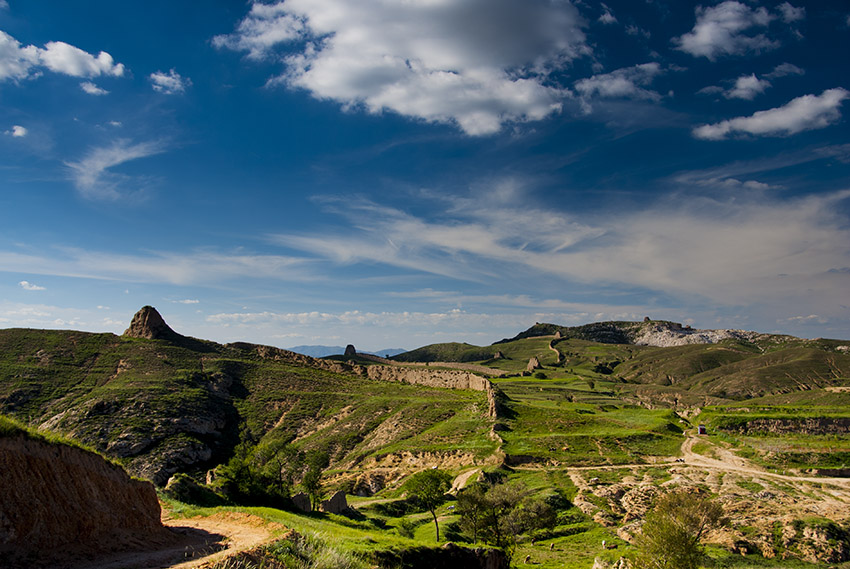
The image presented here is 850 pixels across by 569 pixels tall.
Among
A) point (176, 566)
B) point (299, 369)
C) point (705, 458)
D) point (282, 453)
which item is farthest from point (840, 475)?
point (299, 369)

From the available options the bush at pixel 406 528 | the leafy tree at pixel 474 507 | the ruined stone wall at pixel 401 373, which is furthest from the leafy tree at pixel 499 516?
the ruined stone wall at pixel 401 373

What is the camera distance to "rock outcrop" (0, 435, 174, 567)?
11.0m

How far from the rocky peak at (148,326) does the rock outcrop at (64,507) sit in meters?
100

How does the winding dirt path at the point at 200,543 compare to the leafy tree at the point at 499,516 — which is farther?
the leafy tree at the point at 499,516

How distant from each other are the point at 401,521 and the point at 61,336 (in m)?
94.6

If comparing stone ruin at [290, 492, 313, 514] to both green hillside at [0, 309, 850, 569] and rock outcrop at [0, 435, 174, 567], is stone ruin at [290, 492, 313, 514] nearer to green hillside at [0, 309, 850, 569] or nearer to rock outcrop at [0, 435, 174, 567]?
green hillside at [0, 309, 850, 569]

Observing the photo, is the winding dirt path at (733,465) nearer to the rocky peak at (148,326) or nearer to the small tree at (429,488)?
the small tree at (429,488)

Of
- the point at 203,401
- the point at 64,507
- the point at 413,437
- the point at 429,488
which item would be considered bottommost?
the point at 413,437

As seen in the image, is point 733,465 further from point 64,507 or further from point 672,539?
point 64,507

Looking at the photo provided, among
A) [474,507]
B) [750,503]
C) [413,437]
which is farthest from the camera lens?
[413,437]

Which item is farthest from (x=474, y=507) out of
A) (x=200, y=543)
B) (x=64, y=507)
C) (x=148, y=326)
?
(x=148, y=326)

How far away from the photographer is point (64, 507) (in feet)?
41.0

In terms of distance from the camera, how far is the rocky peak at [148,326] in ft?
336

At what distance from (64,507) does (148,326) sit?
346 feet
